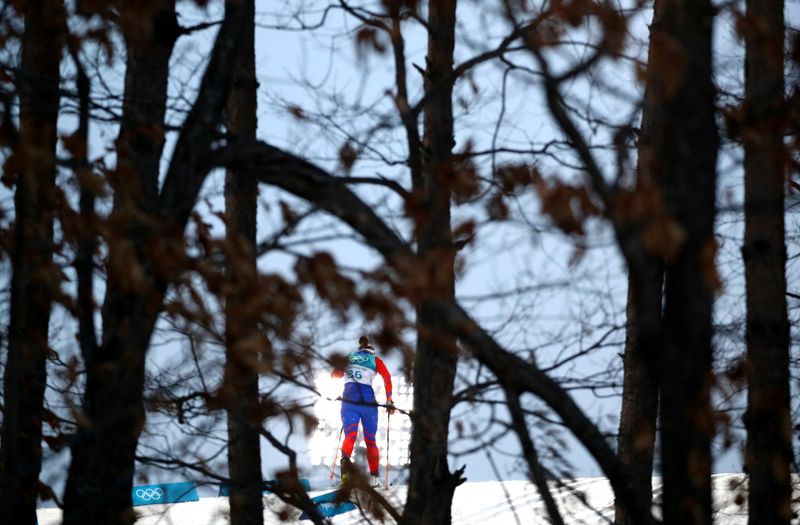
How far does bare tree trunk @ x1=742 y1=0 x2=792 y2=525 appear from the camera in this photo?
6586 millimetres

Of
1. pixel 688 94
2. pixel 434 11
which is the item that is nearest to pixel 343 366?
pixel 688 94

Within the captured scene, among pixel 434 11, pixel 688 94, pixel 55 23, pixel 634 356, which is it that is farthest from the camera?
pixel 634 356

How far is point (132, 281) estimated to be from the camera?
185 inches

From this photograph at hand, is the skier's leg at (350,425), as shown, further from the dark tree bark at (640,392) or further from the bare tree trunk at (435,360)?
the bare tree trunk at (435,360)

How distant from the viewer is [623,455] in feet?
27.7

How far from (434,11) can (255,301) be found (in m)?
3.68

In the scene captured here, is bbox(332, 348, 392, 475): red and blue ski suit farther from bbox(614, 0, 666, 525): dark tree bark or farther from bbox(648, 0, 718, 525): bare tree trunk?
bbox(648, 0, 718, 525): bare tree trunk

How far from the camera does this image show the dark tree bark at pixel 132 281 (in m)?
4.80

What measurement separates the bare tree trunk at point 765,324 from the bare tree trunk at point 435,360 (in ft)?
6.24

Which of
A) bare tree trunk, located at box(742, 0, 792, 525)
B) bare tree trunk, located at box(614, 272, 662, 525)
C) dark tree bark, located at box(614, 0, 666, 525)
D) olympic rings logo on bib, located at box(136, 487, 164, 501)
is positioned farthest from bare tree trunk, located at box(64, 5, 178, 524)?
olympic rings logo on bib, located at box(136, 487, 164, 501)

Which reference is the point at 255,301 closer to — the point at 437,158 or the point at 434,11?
the point at 437,158

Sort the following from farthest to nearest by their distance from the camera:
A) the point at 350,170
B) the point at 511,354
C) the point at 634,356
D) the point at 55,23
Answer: the point at 634,356 → the point at 350,170 → the point at 55,23 → the point at 511,354

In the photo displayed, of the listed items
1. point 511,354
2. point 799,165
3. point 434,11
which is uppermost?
point 434,11

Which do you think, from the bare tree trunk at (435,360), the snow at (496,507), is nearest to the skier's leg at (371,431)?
the snow at (496,507)
